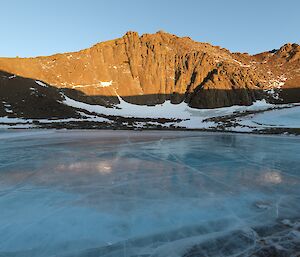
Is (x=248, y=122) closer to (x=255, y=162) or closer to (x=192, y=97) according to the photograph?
(x=255, y=162)

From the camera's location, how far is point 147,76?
79312 millimetres

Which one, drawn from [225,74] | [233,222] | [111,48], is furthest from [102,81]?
[233,222]

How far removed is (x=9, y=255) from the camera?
11.2 ft

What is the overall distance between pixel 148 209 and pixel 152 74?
7636 cm

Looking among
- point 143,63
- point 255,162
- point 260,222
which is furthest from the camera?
point 143,63

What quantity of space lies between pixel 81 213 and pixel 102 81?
72.1m

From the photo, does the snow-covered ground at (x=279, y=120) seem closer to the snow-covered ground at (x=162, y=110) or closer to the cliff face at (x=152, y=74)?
the snow-covered ground at (x=162, y=110)

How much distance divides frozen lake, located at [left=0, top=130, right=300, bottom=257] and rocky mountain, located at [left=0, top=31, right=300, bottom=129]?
53.4 m

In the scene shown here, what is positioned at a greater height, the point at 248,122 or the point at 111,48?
the point at 111,48

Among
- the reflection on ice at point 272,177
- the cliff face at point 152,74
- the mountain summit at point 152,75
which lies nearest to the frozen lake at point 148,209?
the reflection on ice at point 272,177

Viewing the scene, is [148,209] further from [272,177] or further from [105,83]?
[105,83]

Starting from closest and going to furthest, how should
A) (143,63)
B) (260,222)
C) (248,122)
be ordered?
1. (260,222)
2. (248,122)
3. (143,63)

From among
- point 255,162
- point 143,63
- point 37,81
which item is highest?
point 143,63

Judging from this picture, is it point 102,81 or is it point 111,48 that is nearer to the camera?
point 102,81
